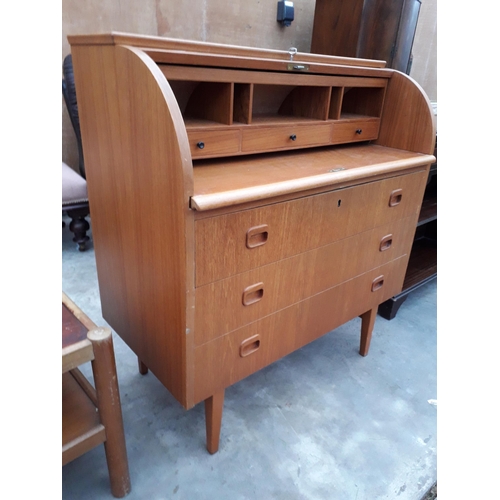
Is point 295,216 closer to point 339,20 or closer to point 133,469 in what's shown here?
point 133,469

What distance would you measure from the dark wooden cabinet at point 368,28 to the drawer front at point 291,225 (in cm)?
106

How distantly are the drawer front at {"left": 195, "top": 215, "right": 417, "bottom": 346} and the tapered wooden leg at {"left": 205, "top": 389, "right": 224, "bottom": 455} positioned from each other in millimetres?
256

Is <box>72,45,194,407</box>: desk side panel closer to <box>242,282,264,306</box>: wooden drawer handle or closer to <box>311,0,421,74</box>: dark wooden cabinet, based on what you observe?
<box>242,282,264,306</box>: wooden drawer handle

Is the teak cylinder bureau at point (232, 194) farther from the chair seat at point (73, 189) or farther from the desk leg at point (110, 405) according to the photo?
the chair seat at point (73, 189)

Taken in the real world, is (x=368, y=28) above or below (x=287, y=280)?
above

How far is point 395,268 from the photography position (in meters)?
1.67

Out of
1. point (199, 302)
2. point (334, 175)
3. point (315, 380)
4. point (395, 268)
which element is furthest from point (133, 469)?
point (395, 268)

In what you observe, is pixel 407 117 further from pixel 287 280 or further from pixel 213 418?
pixel 213 418

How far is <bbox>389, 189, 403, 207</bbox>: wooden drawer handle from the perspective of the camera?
142 cm

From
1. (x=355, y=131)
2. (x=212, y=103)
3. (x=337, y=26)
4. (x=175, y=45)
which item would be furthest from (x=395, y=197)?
(x=337, y=26)

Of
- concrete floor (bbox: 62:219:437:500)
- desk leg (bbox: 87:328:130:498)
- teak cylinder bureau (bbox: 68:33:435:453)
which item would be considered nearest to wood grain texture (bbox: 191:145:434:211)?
teak cylinder bureau (bbox: 68:33:435:453)

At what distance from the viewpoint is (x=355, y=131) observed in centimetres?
152

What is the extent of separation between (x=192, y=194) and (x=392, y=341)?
1477mm

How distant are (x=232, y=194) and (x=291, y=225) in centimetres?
27
